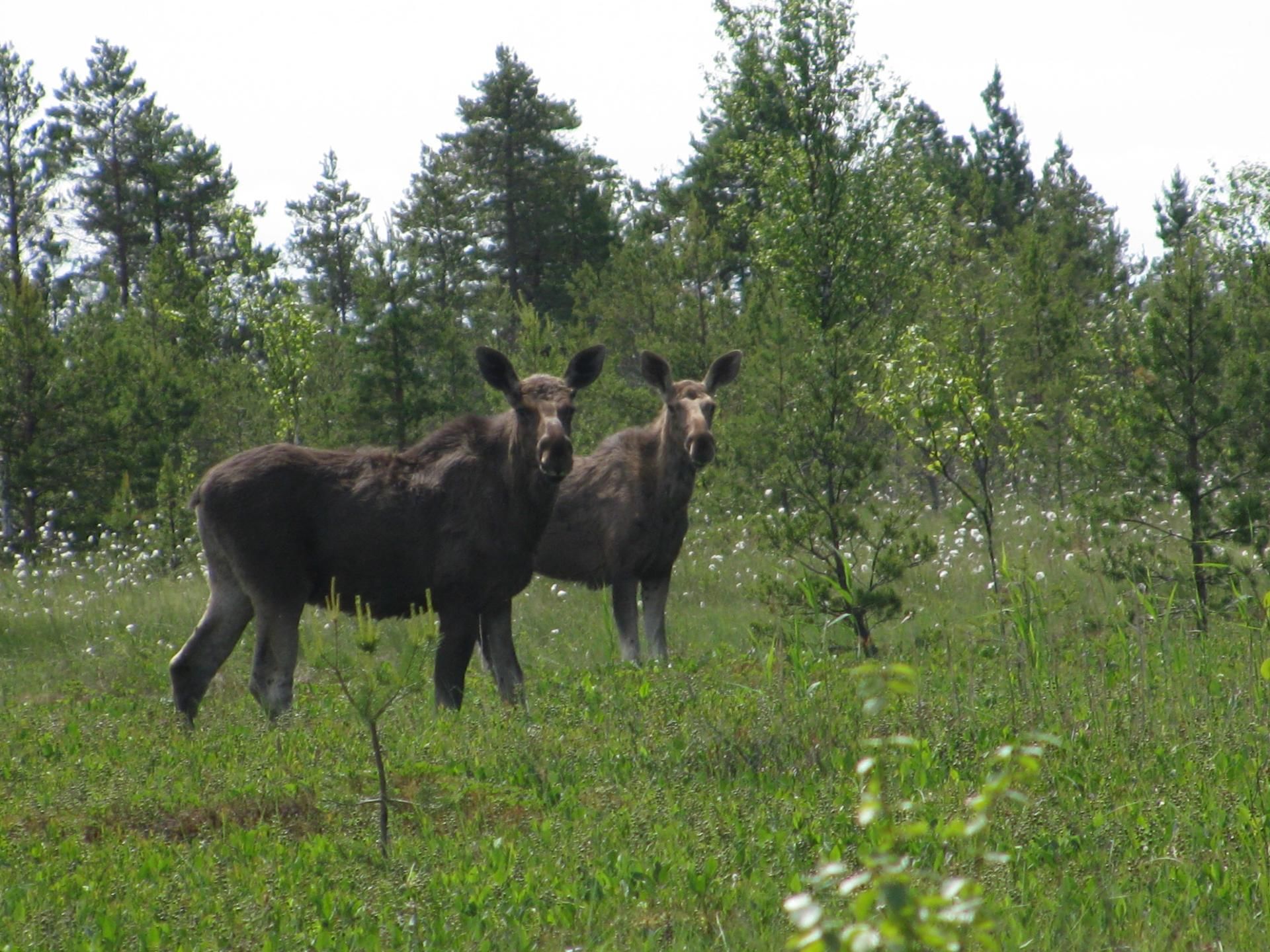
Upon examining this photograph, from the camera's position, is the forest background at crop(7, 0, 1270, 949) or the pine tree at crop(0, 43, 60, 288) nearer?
the forest background at crop(7, 0, 1270, 949)

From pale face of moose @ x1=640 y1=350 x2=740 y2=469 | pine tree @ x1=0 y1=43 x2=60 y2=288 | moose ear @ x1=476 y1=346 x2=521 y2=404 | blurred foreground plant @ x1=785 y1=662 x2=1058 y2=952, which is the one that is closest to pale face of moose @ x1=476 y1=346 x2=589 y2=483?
moose ear @ x1=476 y1=346 x2=521 y2=404

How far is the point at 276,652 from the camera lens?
8.87m

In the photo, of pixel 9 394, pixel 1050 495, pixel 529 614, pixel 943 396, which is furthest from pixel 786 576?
pixel 9 394

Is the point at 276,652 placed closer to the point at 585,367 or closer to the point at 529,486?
the point at 529,486

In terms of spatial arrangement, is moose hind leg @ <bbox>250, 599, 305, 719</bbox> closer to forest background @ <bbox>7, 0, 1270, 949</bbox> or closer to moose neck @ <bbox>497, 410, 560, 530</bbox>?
forest background @ <bbox>7, 0, 1270, 949</bbox>

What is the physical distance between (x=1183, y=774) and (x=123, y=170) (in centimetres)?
4842

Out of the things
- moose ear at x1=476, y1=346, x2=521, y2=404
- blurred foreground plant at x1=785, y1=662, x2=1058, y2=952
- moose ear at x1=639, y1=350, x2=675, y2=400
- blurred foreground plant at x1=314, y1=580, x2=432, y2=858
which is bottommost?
blurred foreground plant at x1=785, y1=662, x2=1058, y2=952

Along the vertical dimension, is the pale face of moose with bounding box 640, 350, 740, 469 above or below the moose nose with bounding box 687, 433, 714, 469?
above

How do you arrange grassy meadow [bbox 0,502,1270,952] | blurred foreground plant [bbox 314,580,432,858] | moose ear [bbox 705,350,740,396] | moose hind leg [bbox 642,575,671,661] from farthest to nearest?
moose ear [bbox 705,350,740,396] → moose hind leg [bbox 642,575,671,661] → blurred foreground plant [bbox 314,580,432,858] → grassy meadow [bbox 0,502,1270,952]

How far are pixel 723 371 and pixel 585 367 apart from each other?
317 centimetres

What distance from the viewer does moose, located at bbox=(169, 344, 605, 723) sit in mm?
8844

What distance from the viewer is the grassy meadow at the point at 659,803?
4.56 m

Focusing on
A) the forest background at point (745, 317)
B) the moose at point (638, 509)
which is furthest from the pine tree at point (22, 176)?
the moose at point (638, 509)

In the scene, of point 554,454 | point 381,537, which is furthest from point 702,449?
point 381,537
